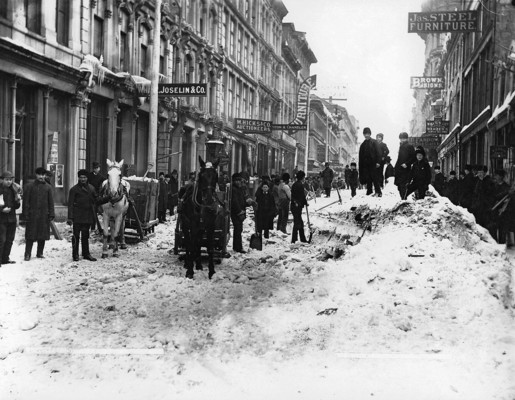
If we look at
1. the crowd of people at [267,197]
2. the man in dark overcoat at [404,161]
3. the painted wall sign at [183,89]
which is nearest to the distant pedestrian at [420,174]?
the crowd of people at [267,197]

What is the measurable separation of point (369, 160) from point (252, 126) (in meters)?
21.9

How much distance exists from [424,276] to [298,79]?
49.8m

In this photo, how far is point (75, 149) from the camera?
755 inches

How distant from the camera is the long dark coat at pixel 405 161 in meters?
13.5

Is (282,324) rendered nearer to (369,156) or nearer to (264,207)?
(369,156)

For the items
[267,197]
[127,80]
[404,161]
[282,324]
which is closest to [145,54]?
[127,80]

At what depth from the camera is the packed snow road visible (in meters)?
5.43

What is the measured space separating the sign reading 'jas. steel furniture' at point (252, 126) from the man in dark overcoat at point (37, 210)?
2334 centimetres

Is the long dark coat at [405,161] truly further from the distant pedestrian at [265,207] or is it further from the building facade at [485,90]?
the building facade at [485,90]

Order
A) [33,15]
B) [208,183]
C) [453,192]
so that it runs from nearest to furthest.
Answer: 1. [208,183]
2. [33,15]
3. [453,192]

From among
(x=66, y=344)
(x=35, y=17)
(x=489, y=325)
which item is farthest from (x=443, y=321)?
(x=35, y=17)

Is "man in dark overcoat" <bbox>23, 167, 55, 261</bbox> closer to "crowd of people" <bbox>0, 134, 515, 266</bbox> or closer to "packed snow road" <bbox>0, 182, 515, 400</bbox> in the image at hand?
"crowd of people" <bbox>0, 134, 515, 266</bbox>

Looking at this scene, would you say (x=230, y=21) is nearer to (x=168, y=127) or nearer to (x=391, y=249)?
(x=168, y=127)

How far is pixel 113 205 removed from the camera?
12227 mm
